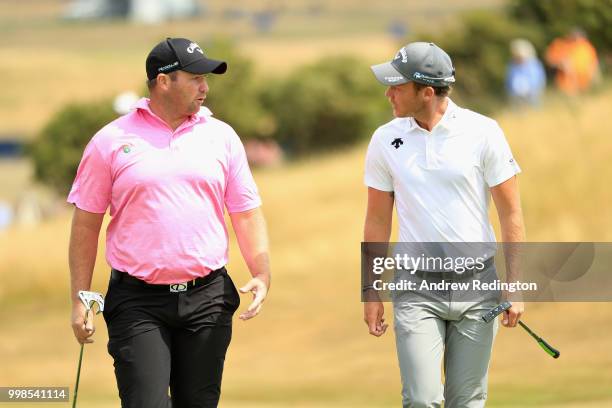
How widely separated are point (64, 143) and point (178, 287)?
106 feet

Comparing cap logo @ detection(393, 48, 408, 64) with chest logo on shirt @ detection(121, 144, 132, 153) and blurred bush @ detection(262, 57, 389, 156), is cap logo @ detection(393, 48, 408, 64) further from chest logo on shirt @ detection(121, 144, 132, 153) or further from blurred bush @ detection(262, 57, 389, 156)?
blurred bush @ detection(262, 57, 389, 156)

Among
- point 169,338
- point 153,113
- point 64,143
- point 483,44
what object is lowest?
point 169,338

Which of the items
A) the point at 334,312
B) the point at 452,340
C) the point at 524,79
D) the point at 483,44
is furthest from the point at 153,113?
the point at 483,44

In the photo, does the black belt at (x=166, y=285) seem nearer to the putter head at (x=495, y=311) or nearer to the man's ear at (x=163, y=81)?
the man's ear at (x=163, y=81)

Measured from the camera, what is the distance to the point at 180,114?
6.12 metres

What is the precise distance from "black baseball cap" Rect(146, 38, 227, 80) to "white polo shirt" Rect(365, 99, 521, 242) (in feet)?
2.93

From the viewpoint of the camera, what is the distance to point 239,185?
628 centimetres

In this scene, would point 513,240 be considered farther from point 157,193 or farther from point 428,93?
point 157,193

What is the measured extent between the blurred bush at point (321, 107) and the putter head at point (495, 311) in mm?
34097

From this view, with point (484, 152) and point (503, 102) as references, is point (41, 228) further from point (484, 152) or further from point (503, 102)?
point (484, 152)

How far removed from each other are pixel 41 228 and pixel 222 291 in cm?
2336

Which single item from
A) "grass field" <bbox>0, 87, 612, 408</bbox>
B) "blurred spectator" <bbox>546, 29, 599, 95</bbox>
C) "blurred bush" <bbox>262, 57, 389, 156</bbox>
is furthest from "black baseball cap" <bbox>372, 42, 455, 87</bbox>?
"blurred bush" <bbox>262, 57, 389, 156</bbox>

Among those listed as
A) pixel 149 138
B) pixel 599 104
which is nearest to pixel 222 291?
pixel 149 138

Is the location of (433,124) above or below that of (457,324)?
above
